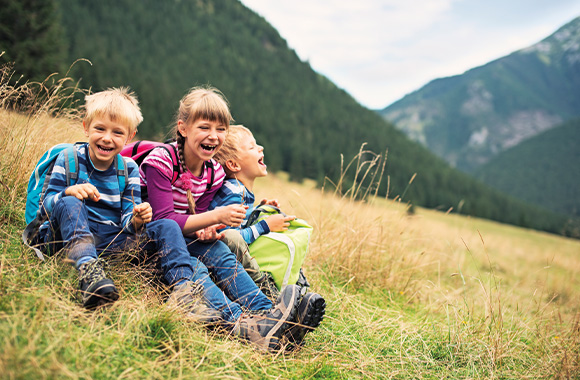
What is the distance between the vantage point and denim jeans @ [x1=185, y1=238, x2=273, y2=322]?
2248 millimetres

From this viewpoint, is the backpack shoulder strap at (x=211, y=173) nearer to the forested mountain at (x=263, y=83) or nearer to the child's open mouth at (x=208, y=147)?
the child's open mouth at (x=208, y=147)

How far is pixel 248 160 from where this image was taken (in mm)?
2893

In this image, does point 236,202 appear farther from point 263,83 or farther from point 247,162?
point 263,83

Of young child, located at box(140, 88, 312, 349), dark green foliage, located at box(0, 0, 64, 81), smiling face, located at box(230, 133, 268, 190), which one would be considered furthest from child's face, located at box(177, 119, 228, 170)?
dark green foliage, located at box(0, 0, 64, 81)

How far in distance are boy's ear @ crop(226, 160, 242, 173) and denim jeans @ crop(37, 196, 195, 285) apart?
2.69 ft

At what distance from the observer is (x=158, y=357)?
5.14 ft

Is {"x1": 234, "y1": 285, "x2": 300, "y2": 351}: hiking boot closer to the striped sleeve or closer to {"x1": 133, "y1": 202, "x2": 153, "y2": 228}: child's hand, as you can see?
the striped sleeve

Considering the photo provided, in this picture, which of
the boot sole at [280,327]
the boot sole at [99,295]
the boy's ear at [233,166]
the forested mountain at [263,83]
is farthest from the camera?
the forested mountain at [263,83]

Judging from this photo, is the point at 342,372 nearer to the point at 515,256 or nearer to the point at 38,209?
the point at 38,209

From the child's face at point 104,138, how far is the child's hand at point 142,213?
393 millimetres

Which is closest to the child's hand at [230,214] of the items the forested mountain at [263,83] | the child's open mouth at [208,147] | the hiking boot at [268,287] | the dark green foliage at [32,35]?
the child's open mouth at [208,147]

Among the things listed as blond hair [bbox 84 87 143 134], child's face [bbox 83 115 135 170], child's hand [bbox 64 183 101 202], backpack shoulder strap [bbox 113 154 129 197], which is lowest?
child's hand [bbox 64 183 101 202]

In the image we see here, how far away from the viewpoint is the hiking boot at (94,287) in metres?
1.69

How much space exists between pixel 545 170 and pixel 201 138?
17931cm
